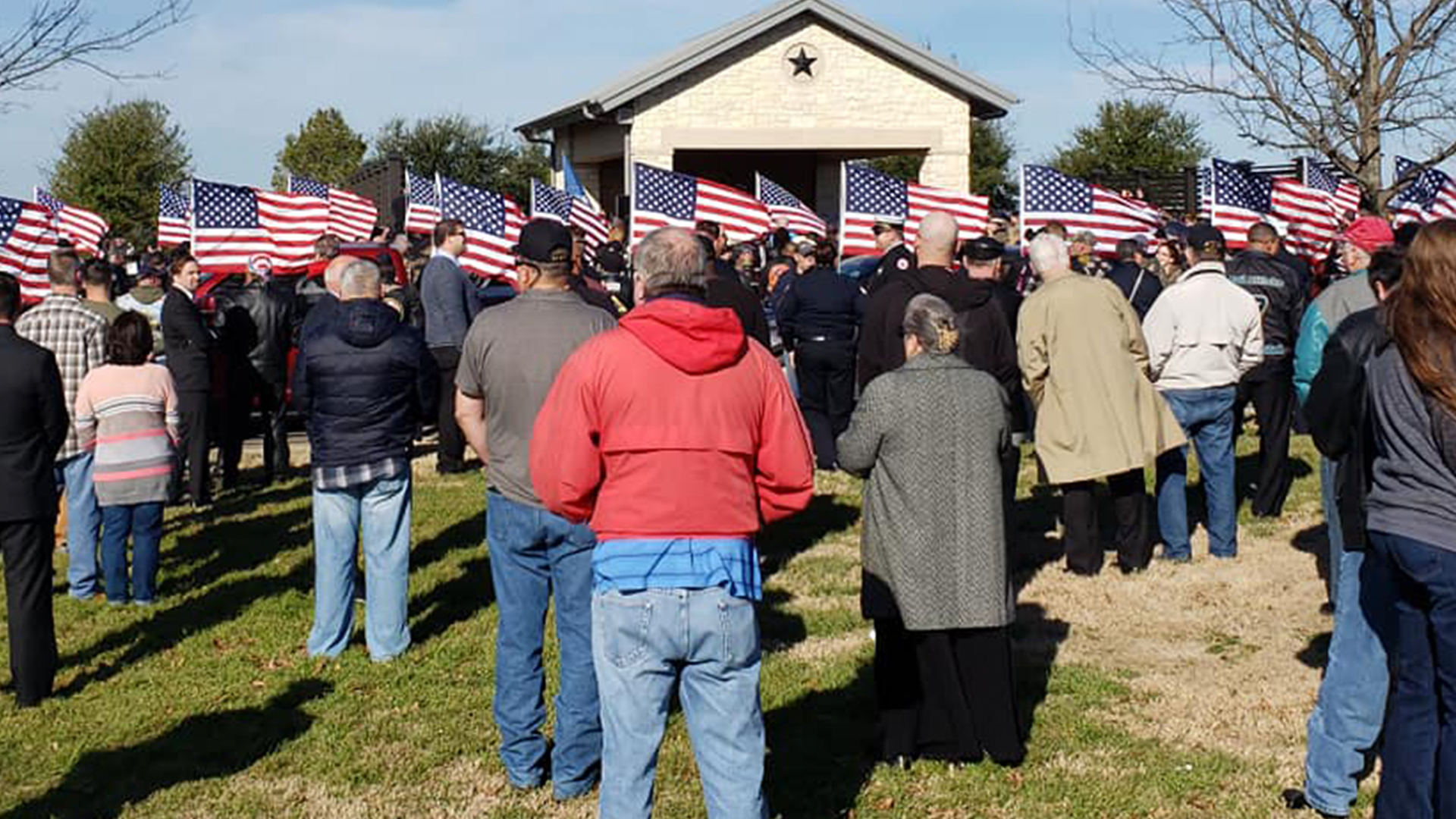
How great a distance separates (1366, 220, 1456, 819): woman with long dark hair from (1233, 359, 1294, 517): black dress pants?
7.34 m

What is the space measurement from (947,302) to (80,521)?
5503 millimetres

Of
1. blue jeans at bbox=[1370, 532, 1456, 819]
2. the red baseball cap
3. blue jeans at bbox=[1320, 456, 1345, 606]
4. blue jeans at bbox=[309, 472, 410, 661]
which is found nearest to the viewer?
blue jeans at bbox=[1370, 532, 1456, 819]

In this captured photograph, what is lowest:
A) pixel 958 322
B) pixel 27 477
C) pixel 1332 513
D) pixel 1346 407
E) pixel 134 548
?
pixel 134 548

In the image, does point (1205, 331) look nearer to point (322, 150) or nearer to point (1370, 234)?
point (1370, 234)

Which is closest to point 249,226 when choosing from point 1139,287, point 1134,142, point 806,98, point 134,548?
point 134,548

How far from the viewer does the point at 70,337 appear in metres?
9.83

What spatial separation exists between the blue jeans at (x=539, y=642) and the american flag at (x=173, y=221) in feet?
64.6

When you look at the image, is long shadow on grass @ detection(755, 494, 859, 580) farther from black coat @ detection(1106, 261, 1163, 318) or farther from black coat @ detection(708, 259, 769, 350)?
black coat @ detection(1106, 261, 1163, 318)

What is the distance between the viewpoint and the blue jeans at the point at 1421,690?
4.77 m

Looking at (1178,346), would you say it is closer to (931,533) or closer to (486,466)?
(931,533)

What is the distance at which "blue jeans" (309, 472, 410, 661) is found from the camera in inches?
335

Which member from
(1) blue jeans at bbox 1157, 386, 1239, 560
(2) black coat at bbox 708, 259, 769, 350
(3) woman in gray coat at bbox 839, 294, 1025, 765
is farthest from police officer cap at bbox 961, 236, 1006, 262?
(3) woman in gray coat at bbox 839, 294, 1025, 765

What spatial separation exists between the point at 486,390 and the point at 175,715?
Answer: 2.68m

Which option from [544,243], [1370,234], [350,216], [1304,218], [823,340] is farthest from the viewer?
[350,216]
